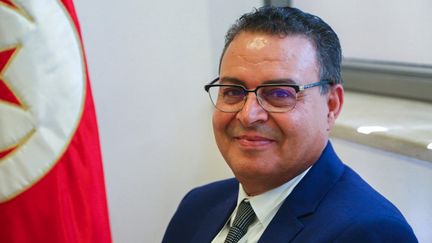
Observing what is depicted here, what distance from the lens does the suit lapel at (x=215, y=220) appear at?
125 centimetres

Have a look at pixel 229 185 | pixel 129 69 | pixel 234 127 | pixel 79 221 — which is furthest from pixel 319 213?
pixel 129 69

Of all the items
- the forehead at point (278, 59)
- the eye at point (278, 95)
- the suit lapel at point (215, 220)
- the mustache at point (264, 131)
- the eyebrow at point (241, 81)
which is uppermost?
the forehead at point (278, 59)

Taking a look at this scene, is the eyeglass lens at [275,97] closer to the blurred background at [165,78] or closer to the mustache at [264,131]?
the mustache at [264,131]

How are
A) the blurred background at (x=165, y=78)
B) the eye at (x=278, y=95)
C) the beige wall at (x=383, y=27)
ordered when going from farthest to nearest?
1. the blurred background at (x=165, y=78)
2. the beige wall at (x=383, y=27)
3. the eye at (x=278, y=95)

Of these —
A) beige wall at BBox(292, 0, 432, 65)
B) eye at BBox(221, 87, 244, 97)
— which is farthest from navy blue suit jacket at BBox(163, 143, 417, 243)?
beige wall at BBox(292, 0, 432, 65)

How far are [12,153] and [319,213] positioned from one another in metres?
0.86

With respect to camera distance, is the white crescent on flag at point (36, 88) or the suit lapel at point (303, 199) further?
the white crescent on flag at point (36, 88)

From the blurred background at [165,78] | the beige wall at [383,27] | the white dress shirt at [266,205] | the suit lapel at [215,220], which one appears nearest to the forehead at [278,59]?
the white dress shirt at [266,205]

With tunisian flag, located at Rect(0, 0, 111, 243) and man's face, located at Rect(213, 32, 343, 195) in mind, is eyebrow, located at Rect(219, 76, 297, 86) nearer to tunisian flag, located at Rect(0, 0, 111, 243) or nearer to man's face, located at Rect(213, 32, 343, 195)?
man's face, located at Rect(213, 32, 343, 195)

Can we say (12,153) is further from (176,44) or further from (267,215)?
(176,44)

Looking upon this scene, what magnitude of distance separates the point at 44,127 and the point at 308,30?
795mm

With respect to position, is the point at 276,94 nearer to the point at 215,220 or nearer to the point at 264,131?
the point at 264,131

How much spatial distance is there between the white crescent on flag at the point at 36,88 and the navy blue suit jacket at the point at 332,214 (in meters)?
0.52

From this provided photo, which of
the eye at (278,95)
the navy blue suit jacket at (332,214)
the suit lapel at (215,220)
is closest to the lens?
the navy blue suit jacket at (332,214)
